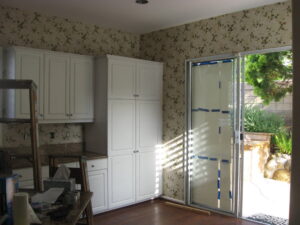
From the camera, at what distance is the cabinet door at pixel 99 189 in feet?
13.0

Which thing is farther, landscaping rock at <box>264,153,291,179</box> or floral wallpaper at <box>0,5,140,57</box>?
landscaping rock at <box>264,153,291,179</box>

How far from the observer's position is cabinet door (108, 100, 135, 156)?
420cm

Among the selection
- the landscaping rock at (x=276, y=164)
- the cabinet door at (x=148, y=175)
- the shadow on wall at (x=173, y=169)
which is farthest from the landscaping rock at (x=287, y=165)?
the cabinet door at (x=148, y=175)

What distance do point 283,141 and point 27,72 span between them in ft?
11.2

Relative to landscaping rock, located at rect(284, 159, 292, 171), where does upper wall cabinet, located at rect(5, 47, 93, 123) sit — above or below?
above

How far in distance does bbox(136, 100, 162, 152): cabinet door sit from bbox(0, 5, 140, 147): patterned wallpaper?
0.90 metres

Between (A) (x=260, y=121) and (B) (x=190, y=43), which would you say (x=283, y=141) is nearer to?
(A) (x=260, y=121)

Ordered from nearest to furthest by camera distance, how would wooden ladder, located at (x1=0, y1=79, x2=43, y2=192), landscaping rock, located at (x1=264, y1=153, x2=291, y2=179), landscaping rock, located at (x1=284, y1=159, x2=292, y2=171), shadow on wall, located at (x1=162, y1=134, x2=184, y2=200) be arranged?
wooden ladder, located at (x1=0, y1=79, x2=43, y2=192), landscaping rock, located at (x1=284, y1=159, x2=292, y2=171), landscaping rock, located at (x1=264, y1=153, x2=291, y2=179), shadow on wall, located at (x1=162, y1=134, x2=184, y2=200)

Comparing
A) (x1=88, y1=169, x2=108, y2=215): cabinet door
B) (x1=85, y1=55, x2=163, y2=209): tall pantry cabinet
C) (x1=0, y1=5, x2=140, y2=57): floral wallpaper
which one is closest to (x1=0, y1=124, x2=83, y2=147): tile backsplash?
(x1=85, y1=55, x2=163, y2=209): tall pantry cabinet

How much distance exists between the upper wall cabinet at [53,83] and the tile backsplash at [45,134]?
33 cm

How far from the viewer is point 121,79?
14.1 ft

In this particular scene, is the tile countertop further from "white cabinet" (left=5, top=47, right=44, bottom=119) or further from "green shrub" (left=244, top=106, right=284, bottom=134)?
"green shrub" (left=244, top=106, right=284, bottom=134)

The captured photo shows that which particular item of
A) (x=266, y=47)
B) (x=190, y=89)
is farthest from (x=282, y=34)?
(x=190, y=89)

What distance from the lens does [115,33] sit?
4965 millimetres
